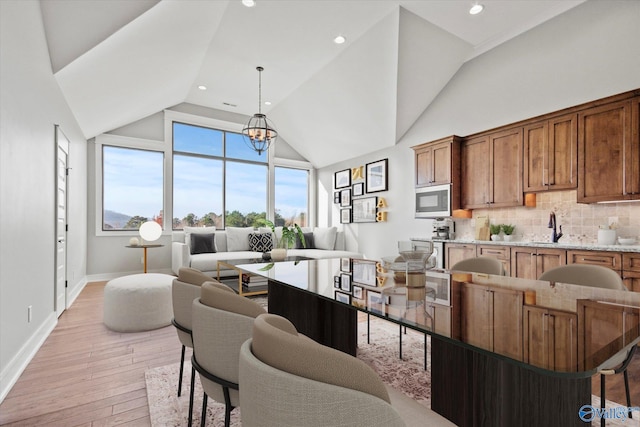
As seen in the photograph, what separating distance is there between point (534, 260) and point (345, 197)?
4165 millimetres

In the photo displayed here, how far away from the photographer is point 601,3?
3256 millimetres

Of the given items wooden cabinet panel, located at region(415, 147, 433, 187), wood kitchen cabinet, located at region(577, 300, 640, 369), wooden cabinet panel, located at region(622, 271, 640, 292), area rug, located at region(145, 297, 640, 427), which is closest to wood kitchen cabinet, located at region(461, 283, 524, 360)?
wood kitchen cabinet, located at region(577, 300, 640, 369)

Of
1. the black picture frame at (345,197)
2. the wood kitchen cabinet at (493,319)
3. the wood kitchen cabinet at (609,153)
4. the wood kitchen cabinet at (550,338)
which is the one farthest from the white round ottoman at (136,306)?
the black picture frame at (345,197)

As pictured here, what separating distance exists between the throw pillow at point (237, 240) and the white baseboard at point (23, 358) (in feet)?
9.88

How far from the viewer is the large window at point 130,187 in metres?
5.91

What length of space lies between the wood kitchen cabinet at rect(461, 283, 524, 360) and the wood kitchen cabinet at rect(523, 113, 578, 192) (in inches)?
109

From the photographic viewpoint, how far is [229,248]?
5945 mm

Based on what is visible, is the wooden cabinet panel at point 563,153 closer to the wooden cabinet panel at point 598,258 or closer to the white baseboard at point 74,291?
the wooden cabinet panel at point 598,258

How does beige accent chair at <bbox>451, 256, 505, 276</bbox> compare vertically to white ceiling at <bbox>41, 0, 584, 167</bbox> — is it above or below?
below

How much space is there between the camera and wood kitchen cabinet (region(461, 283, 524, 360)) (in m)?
0.79

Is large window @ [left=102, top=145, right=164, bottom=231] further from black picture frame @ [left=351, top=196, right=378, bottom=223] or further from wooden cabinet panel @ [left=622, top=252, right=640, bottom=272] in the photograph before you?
wooden cabinet panel @ [left=622, top=252, right=640, bottom=272]

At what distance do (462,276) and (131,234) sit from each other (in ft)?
19.9

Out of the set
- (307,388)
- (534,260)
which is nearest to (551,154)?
(534,260)

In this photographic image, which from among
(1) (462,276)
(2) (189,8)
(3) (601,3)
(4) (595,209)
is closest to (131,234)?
(2) (189,8)
